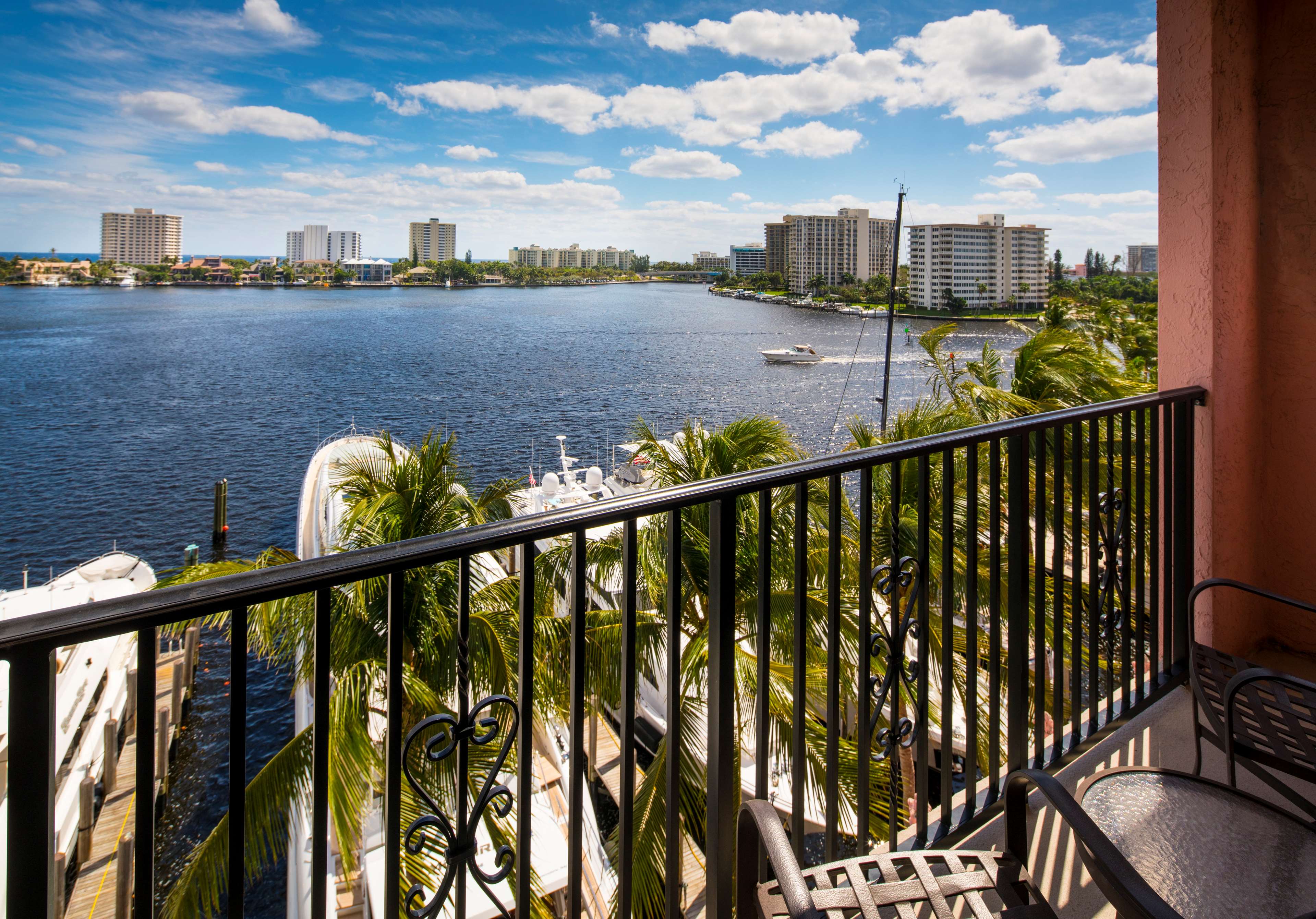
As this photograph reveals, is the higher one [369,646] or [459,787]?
[459,787]

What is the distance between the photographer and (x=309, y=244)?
261 ft

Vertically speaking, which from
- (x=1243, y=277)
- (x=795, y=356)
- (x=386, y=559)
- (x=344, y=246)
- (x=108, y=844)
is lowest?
(x=108, y=844)

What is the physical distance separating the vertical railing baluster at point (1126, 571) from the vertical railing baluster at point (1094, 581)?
5 centimetres

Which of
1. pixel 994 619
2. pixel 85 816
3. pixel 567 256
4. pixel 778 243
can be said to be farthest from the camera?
pixel 567 256

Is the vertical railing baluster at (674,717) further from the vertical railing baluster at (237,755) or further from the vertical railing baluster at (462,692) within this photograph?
the vertical railing baluster at (237,755)

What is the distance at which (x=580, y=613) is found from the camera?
983mm

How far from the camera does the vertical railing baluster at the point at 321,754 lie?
760 millimetres

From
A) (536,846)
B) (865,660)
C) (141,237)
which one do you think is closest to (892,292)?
(536,846)

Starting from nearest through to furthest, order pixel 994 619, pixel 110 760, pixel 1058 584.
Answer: pixel 994 619 < pixel 1058 584 < pixel 110 760

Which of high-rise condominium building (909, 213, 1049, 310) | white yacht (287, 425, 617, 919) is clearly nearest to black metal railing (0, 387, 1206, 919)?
white yacht (287, 425, 617, 919)

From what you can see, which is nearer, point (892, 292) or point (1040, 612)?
point (1040, 612)

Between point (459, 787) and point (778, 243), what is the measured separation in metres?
65.3

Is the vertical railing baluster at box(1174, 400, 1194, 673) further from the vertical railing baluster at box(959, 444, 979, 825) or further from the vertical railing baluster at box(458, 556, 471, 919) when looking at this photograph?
the vertical railing baluster at box(458, 556, 471, 919)

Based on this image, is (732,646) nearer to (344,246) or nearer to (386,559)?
(386,559)
